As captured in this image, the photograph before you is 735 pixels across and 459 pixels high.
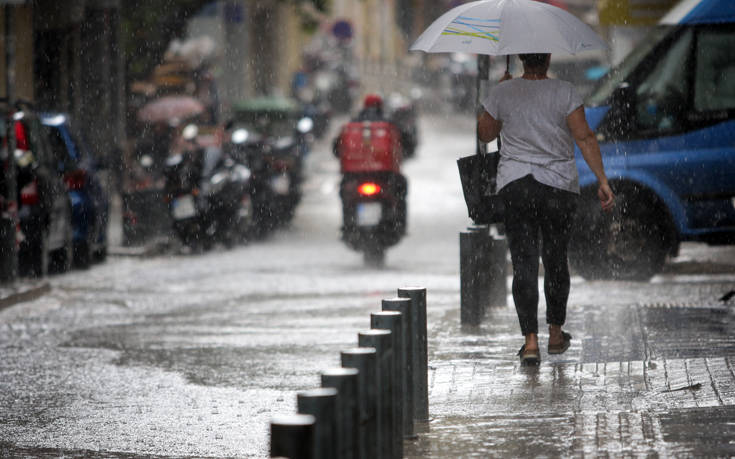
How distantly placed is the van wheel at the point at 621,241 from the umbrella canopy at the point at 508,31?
13.7 feet

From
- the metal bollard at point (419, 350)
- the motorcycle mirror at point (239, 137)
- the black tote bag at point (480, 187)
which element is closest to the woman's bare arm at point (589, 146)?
the black tote bag at point (480, 187)

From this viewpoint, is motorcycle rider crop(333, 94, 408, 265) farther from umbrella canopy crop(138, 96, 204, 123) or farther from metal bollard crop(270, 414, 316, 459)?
umbrella canopy crop(138, 96, 204, 123)

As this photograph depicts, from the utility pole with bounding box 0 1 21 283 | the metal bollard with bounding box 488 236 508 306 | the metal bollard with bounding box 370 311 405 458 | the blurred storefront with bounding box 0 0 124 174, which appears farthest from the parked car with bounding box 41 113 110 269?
the metal bollard with bounding box 370 311 405 458

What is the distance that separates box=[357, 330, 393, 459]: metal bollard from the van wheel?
305 inches

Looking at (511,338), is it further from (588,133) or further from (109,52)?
(109,52)

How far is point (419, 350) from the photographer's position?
6.64 meters

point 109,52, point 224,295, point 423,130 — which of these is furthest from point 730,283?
point 423,130

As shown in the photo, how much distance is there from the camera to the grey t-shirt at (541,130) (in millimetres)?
8297

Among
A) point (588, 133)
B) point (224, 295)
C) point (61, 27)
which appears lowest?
point (224, 295)

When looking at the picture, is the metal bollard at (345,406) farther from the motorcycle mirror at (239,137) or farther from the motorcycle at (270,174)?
the motorcycle mirror at (239,137)

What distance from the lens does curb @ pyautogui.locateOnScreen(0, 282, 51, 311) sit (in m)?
12.9

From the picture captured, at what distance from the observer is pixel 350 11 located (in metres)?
84.7

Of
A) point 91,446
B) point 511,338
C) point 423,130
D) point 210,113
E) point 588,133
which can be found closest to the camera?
point 91,446

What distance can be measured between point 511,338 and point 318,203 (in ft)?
53.5
